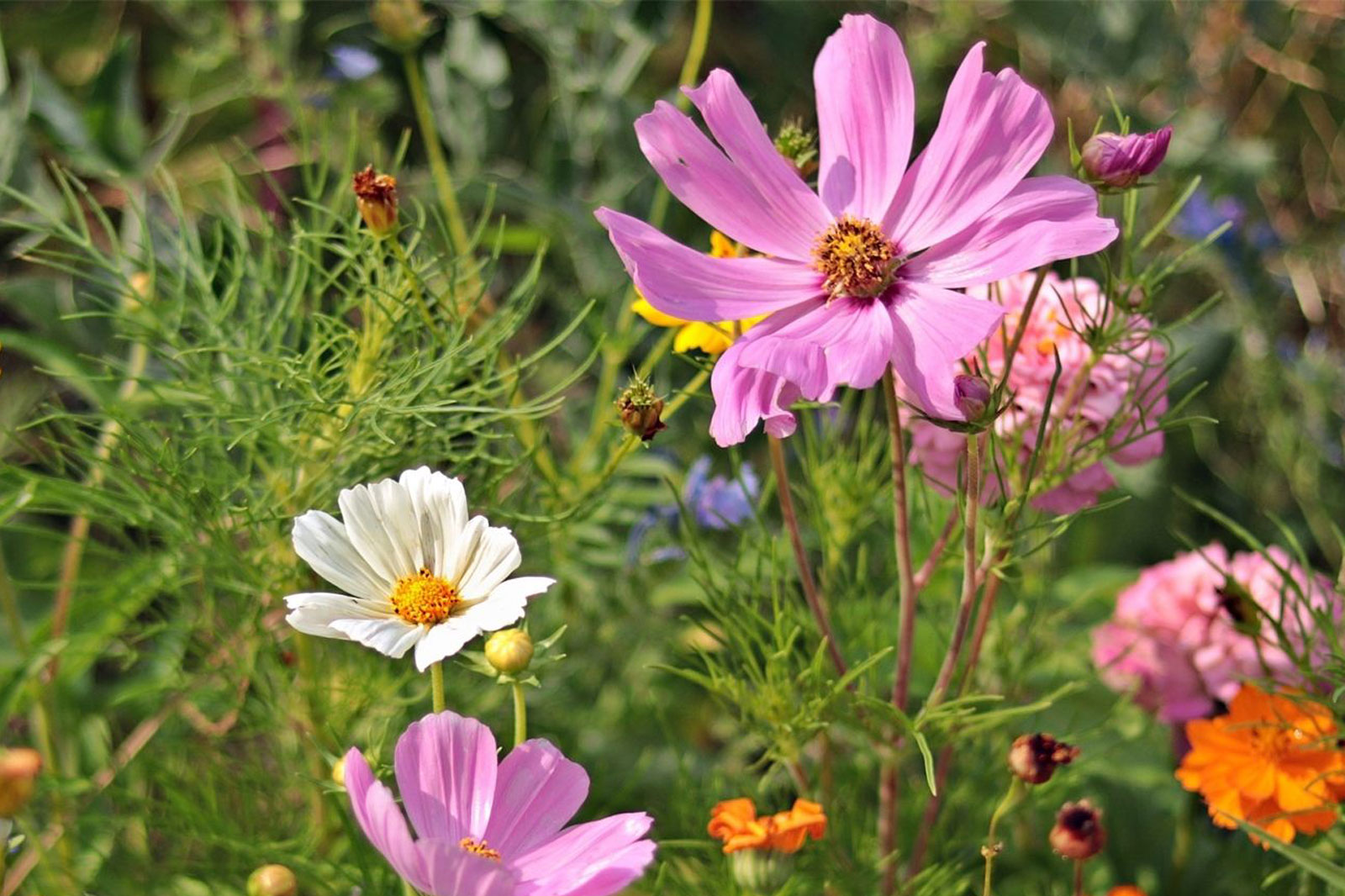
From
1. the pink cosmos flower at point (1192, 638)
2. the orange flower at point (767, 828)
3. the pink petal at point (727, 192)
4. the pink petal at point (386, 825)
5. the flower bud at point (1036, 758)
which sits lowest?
the pink cosmos flower at point (1192, 638)

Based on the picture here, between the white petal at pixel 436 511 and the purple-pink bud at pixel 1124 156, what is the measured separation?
0.97 feet

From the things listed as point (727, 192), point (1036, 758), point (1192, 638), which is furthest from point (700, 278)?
point (1192, 638)

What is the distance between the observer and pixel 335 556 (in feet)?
1.93

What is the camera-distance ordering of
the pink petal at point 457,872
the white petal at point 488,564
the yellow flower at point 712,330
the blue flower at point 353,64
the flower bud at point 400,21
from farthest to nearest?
the blue flower at point 353,64 → the flower bud at point 400,21 → the yellow flower at point 712,330 → the white petal at point 488,564 → the pink petal at point 457,872

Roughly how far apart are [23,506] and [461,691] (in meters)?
0.29

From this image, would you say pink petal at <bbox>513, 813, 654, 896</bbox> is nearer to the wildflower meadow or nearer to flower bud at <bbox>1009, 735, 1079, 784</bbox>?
the wildflower meadow

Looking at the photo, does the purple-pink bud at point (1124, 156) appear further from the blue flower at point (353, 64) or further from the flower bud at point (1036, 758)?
the blue flower at point (353, 64)

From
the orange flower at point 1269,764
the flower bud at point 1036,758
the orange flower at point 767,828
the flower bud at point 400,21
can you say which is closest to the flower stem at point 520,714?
the orange flower at point 767,828

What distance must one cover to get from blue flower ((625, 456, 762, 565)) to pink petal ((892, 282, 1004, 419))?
0.34 m

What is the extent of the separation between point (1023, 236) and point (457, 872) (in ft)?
1.07

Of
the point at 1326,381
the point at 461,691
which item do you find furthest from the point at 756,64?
the point at 461,691

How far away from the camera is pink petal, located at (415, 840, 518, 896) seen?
47 cm

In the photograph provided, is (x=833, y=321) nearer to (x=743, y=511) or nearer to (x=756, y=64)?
(x=743, y=511)

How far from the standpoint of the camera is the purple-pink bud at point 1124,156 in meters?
0.57
